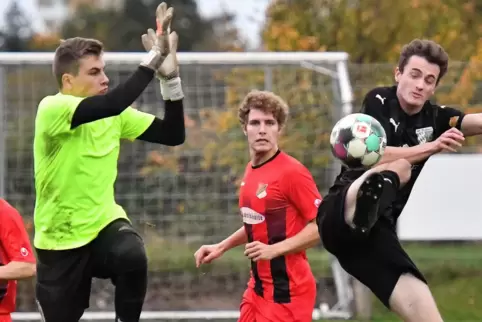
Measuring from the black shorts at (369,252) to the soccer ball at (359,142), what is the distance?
7.1 inches

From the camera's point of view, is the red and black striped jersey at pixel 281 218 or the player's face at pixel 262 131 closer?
the red and black striped jersey at pixel 281 218

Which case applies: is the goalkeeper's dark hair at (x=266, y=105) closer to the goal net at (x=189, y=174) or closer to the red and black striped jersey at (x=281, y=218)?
the red and black striped jersey at (x=281, y=218)

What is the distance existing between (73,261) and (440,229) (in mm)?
4716

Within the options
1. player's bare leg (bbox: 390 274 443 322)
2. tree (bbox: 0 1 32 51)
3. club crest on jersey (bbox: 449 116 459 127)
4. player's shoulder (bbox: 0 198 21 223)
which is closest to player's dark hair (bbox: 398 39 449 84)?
club crest on jersey (bbox: 449 116 459 127)

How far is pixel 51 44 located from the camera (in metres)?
43.7

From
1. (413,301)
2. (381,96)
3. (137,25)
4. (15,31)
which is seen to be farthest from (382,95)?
(15,31)

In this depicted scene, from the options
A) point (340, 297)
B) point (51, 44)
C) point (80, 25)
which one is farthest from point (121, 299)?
point (80, 25)

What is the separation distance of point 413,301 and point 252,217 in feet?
3.99

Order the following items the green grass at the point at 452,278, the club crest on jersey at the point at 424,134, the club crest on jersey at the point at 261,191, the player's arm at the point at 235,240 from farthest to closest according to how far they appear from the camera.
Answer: the green grass at the point at 452,278 < the player's arm at the point at 235,240 < the club crest on jersey at the point at 261,191 < the club crest on jersey at the point at 424,134

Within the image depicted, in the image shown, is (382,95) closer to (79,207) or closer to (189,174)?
(79,207)

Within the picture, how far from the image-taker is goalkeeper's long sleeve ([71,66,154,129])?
5.75 meters

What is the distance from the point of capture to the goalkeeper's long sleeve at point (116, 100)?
5.75m

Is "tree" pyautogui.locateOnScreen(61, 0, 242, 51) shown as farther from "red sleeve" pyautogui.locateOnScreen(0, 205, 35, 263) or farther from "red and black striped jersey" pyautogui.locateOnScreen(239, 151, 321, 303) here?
"red sleeve" pyautogui.locateOnScreen(0, 205, 35, 263)

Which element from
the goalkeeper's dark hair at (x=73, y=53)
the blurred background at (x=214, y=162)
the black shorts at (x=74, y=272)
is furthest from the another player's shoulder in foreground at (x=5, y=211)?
the blurred background at (x=214, y=162)
